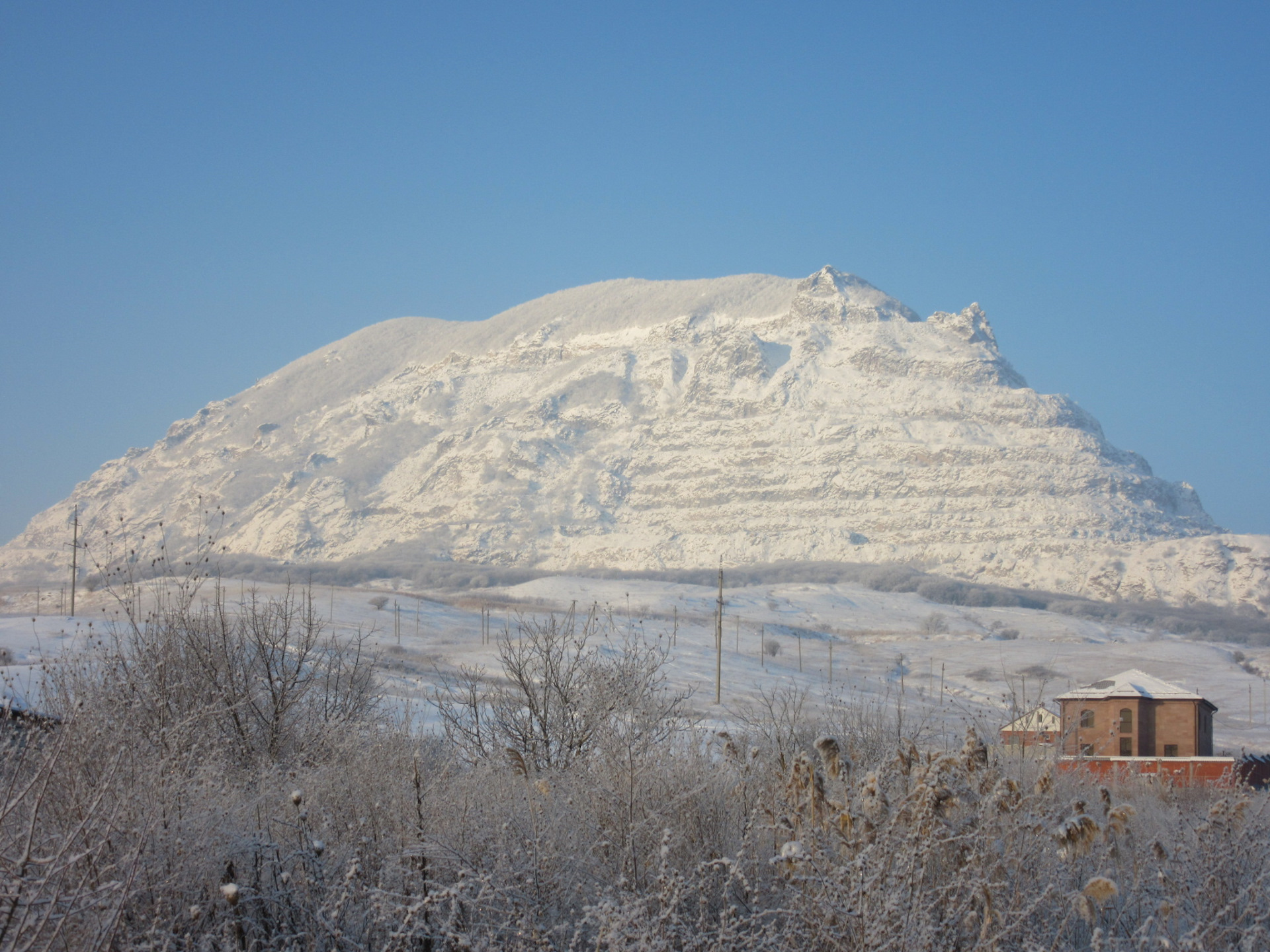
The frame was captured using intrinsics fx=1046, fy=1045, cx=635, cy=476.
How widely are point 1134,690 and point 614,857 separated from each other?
117 ft

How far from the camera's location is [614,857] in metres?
8.71

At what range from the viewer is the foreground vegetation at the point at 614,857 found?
5.83 m

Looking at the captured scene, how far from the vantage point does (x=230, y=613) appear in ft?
77.8

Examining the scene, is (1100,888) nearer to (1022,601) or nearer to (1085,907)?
(1085,907)

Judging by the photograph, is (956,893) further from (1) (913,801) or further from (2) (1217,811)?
(2) (1217,811)

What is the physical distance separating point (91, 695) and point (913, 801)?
10.7m

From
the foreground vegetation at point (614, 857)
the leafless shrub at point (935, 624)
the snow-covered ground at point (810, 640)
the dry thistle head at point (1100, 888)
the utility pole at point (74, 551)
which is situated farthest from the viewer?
the leafless shrub at point (935, 624)

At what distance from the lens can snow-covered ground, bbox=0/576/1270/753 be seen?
251 ft

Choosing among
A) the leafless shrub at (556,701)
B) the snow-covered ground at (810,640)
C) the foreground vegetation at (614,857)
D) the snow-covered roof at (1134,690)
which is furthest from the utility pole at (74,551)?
the snow-covered roof at (1134,690)

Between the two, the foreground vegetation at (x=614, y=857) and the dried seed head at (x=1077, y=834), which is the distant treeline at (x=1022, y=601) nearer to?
the foreground vegetation at (x=614, y=857)

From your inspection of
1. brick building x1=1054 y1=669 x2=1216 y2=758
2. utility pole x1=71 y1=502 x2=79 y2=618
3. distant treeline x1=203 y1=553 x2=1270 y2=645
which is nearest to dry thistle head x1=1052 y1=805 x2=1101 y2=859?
utility pole x1=71 y1=502 x2=79 y2=618

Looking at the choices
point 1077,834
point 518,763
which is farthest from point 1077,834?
point 518,763

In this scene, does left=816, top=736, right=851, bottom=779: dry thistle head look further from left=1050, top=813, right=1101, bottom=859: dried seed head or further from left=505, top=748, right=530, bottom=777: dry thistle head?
left=505, top=748, right=530, bottom=777: dry thistle head

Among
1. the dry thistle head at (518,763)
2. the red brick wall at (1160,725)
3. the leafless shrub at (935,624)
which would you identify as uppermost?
the dry thistle head at (518,763)
